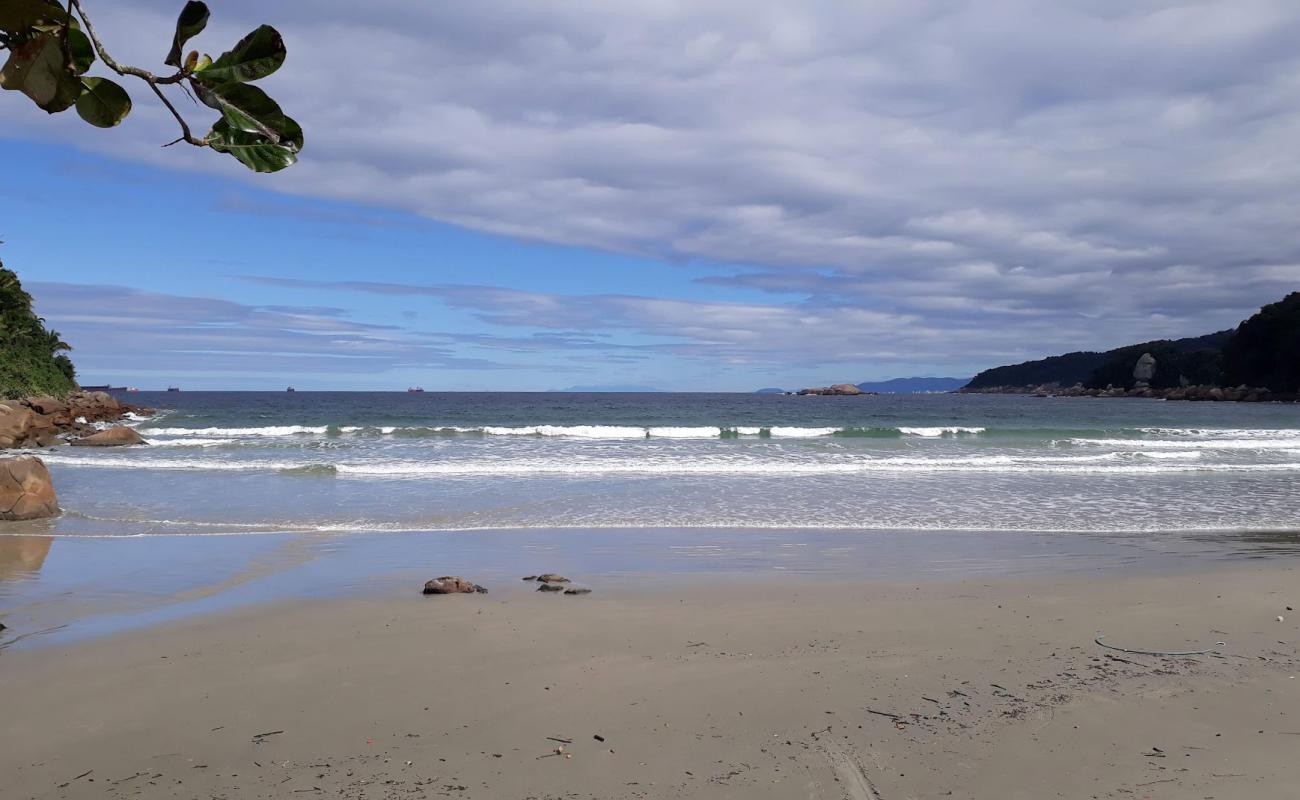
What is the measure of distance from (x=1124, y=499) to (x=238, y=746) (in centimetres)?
1521

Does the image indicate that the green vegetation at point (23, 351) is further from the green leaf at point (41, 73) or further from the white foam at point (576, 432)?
the green leaf at point (41, 73)

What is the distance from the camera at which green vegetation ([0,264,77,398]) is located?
112 ft

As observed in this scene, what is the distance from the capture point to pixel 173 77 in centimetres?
128

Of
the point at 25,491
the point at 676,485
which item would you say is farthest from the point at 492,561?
the point at 25,491

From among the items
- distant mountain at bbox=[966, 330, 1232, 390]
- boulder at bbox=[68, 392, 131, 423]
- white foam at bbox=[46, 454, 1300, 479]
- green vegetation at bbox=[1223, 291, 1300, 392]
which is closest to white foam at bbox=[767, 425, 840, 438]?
white foam at bbox=[46, 454, 1300, 479]

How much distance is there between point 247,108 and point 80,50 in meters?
0.29

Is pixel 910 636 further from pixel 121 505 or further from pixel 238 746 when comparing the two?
pixel 121 505

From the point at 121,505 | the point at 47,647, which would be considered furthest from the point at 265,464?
the point at 47,647

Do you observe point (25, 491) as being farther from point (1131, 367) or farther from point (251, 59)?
point (1131, 367)

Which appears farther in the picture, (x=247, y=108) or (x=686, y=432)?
(x=686, y=432)

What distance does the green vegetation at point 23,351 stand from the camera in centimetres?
3409

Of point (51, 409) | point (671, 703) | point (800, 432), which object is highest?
point (51, 409)

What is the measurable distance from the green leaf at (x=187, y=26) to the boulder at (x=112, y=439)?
29.0 m

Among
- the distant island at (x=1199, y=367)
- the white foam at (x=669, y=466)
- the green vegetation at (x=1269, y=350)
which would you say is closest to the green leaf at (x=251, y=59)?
the white foam at (x=669, y=466)
